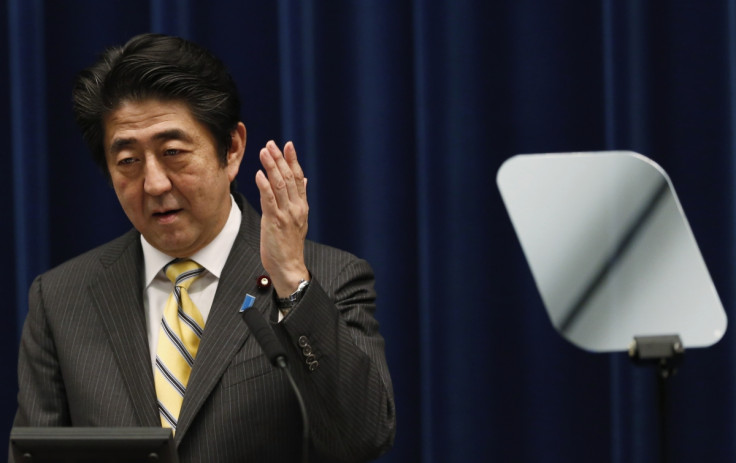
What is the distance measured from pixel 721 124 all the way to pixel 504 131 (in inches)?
17.8

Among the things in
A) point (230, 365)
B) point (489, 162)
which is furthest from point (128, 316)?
point (489, 162)

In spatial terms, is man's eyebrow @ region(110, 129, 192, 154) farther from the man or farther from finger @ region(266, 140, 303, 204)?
finger @ region(266, 140, 303, 204)

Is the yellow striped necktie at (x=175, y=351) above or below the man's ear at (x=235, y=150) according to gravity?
below

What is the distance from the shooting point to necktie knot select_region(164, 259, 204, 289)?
166 cm

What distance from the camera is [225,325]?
5.18 feet

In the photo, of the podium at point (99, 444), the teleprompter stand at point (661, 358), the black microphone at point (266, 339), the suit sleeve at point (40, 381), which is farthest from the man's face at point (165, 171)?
the teleprompter stand at point (661, 358)

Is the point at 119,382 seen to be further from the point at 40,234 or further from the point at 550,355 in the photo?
the point at 550,355

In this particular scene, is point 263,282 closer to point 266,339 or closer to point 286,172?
point 286,172

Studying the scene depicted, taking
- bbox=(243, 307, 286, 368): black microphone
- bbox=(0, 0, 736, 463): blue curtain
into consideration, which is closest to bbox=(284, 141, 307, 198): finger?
bbox=(243, 307, 286, 368): black microphone

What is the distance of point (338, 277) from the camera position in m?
1.64

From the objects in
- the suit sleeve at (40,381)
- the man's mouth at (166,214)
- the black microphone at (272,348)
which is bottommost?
the suit sleeve at (40,381)

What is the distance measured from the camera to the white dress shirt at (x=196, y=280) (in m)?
1.67

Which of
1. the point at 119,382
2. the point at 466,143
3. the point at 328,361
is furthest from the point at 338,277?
the point at 466,143

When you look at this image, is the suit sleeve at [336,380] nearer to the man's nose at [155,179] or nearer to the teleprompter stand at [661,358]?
the man's nose at [155,179]
